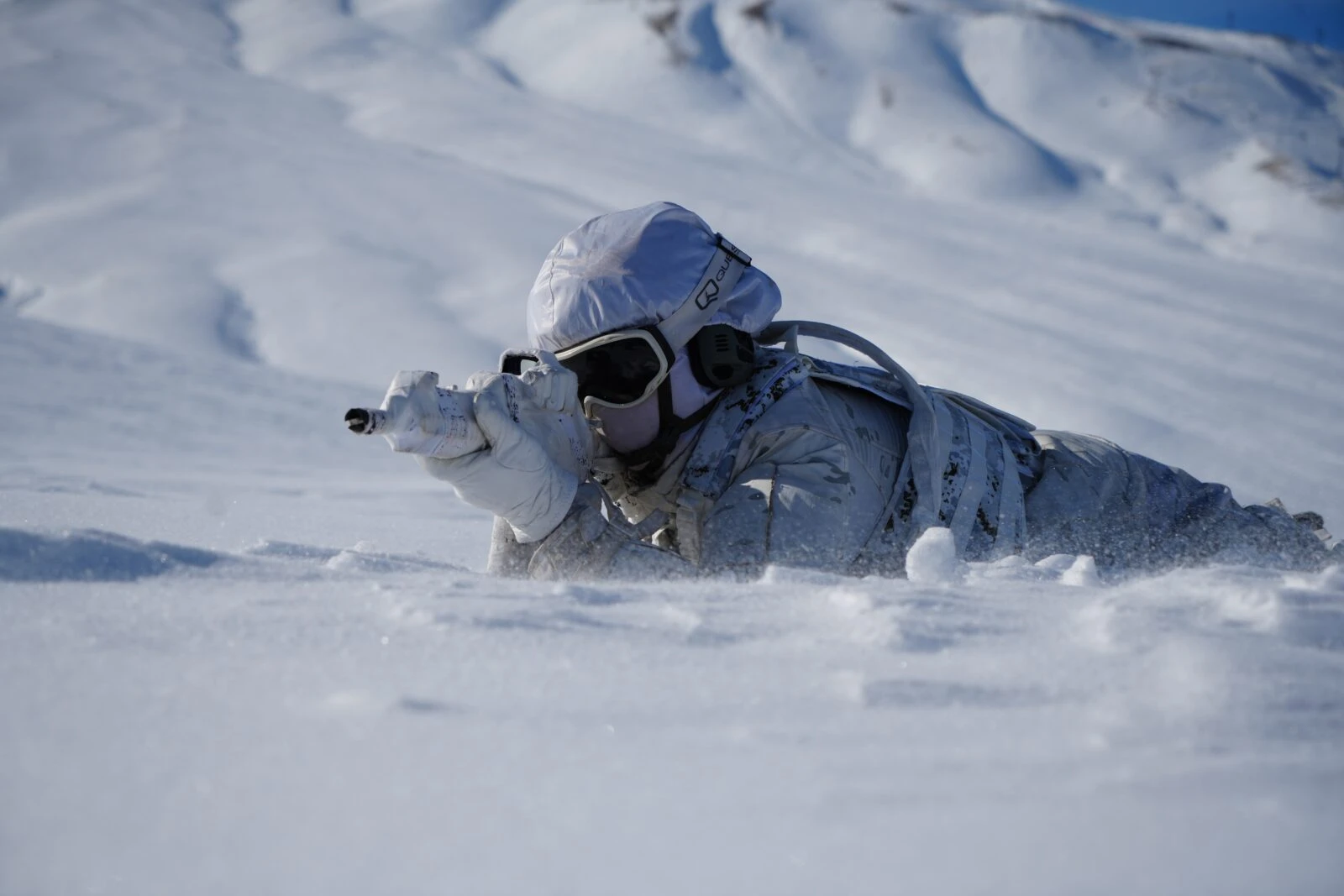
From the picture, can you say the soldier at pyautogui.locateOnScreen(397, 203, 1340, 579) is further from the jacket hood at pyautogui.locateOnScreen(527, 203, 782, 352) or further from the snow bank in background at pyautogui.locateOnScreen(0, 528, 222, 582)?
the snow bank in background at pyautogui.locateOnScreen(0, 528, 222, 582)

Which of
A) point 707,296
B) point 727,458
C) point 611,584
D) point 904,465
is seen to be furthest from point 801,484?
point 611,584

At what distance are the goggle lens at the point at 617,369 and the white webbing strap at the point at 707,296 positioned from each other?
0.05 meters

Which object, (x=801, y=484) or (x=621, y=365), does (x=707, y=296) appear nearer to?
(x=621, y=365)

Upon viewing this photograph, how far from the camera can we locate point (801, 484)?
1582mm

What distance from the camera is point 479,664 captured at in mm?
799

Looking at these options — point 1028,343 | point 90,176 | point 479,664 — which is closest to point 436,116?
point 90,176

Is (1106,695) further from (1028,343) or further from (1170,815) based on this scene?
(1028,343)

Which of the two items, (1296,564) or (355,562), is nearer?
(355,562)

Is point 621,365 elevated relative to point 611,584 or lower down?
elevated

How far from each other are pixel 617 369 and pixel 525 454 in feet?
1.02

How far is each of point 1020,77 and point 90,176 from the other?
9735 mm

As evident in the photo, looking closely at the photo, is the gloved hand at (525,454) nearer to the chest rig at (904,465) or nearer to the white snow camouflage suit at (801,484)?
the white snow camouflage suit at (801,484)

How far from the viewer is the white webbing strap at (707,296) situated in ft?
5.52

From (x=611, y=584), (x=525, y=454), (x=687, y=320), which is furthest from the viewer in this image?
(x=687, y=320)
